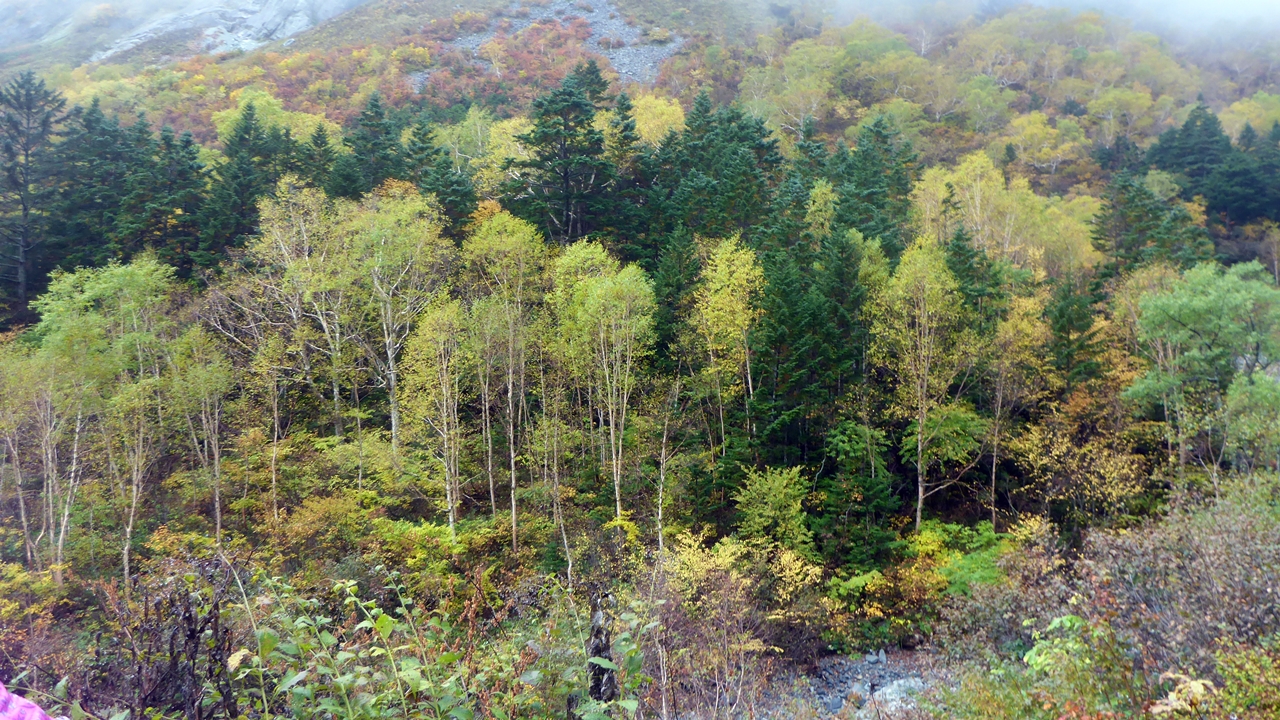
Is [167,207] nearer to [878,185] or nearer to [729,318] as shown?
[729,318]

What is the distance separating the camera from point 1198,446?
23859 millimetres

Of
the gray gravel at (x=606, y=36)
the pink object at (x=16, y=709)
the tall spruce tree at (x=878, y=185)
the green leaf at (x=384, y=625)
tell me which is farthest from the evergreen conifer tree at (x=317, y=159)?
the gray gravel at (x=606, y=36)

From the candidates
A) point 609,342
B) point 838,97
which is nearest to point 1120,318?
point 609,342

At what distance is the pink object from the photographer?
1.49 meters

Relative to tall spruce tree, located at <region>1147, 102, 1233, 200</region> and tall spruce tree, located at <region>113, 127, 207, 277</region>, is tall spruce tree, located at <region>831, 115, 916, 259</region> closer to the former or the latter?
tall spruce tree, located at <region>1147, 102, 1233, 200</region>

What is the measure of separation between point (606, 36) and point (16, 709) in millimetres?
97212

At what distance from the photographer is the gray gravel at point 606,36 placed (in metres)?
81.8

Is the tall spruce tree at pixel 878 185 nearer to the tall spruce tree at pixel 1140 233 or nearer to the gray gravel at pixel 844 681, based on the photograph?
the tall spruce tree at pixel 1140 233

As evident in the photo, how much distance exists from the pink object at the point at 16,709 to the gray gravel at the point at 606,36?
257ft

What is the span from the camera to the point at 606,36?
8912 cm

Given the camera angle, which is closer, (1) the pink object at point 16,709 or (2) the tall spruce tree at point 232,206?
(1) the pink object at point 16,709

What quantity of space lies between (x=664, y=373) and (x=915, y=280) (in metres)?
9.93

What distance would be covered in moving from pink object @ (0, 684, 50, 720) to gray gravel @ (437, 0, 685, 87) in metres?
78.3

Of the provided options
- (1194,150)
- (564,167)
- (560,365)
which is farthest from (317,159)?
(1194,150)
